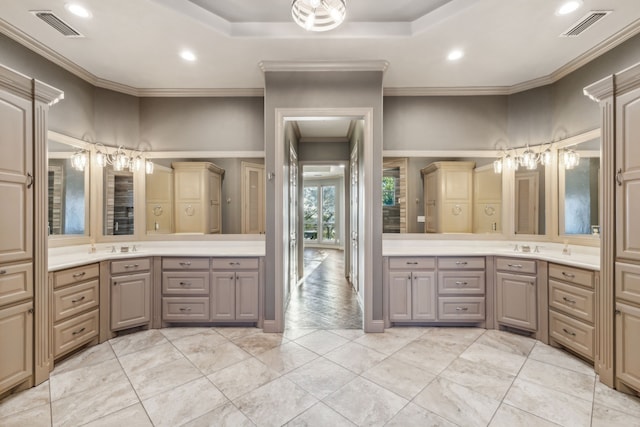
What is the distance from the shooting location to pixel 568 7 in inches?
87.7

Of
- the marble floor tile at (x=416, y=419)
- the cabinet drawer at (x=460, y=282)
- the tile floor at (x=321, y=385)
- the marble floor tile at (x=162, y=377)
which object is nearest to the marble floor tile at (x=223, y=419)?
the tile floor at (x=321, y=385)

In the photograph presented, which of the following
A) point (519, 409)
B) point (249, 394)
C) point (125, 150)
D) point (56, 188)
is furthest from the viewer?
point (125, 150)

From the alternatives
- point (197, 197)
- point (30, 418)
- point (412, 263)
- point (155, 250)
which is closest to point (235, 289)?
point (155, 250)

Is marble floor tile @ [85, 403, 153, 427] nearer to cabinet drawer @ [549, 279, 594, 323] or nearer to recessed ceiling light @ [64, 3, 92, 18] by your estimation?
recessed ceiling light @ [64, 3, 92, 18]

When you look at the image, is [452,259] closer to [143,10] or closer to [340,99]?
[340,99]

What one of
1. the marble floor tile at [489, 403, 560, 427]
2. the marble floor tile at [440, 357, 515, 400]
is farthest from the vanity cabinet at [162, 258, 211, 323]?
the marble floor tile at [489, 403, 560, 427]

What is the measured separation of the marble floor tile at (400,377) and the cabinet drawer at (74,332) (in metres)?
2.62

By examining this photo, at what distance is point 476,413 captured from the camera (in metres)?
1.80

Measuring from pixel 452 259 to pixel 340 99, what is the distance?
2183 millimetres

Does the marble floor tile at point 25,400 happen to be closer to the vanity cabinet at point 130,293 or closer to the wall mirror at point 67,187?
the vanity cabinet at point 130,293

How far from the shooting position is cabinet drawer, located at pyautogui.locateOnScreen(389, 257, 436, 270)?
3102mm

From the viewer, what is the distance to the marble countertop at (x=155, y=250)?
2.74 metres

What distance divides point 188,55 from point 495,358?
4.22 m

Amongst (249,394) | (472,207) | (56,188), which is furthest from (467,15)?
(56,188)
